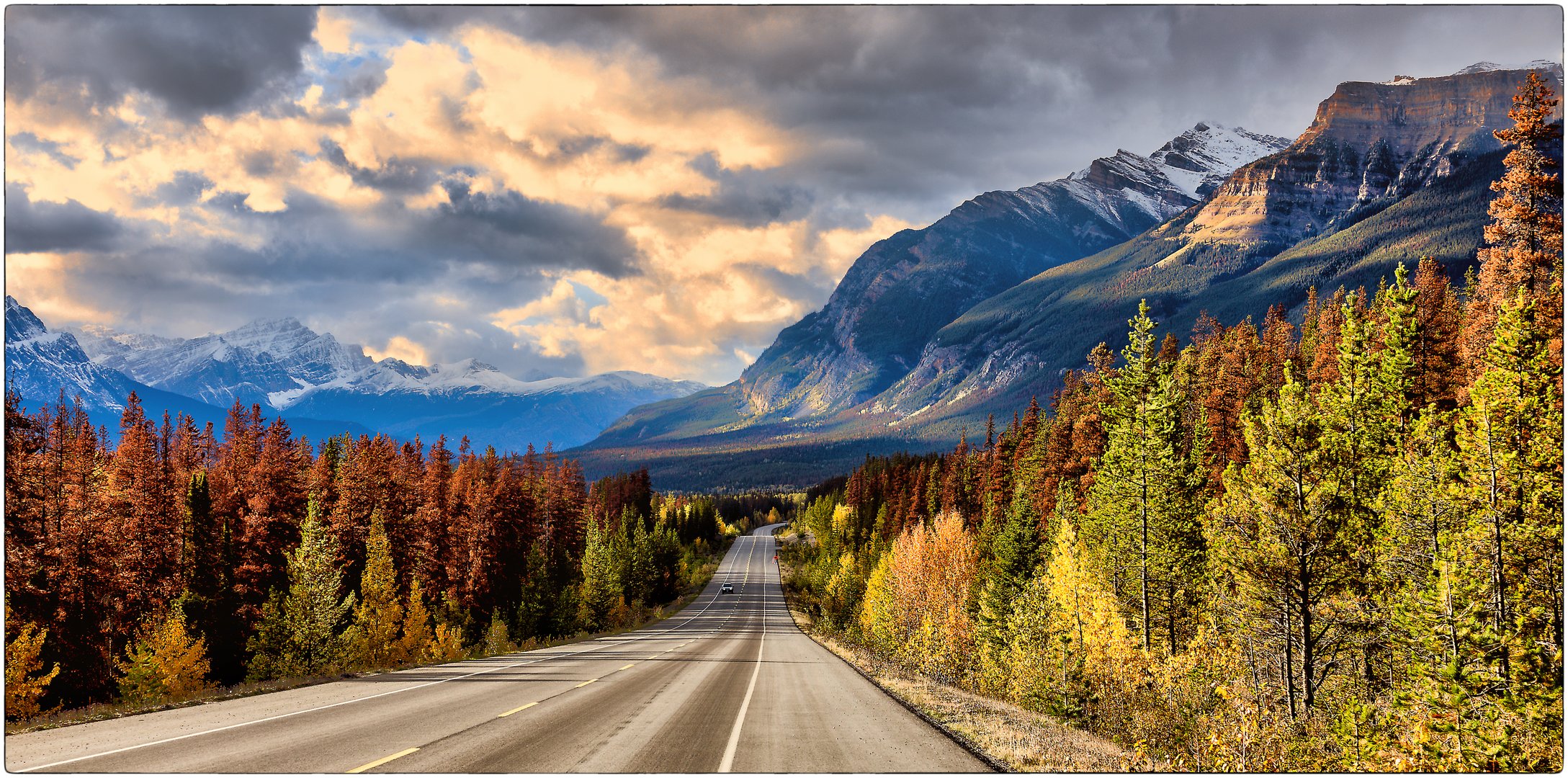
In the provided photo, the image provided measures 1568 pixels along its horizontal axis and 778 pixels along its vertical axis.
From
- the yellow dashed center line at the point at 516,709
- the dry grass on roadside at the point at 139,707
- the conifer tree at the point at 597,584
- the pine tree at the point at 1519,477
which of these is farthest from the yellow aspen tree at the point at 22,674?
the conifer tree at the point at 597,584

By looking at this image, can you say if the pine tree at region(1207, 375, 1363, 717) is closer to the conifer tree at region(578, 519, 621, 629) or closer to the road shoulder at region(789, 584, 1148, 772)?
the road shoulder at region(789, 584, 1148, 772)

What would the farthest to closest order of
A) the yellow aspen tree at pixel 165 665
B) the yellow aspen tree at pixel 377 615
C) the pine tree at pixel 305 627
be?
the yellow aspen tree at pixel 377 615, the pine tree at pixel 305 627, the yellow aspen tree at pixel 165 665

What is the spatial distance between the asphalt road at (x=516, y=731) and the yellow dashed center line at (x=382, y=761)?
0.12 feet

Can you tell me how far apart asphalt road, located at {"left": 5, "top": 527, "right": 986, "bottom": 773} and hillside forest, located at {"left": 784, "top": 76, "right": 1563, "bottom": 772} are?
8.04 m

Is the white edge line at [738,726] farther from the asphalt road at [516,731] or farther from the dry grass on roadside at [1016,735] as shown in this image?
the dry grass on roadside at [1016,735]

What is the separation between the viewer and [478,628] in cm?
5062

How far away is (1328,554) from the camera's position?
23.4 metres

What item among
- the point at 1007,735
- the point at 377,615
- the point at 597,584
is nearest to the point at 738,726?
the point at 1007,735

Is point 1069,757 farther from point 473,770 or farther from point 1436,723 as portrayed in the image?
point 473,770

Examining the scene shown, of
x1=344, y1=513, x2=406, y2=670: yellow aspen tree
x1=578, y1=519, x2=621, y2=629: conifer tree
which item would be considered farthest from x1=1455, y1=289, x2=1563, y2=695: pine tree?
x1=578, y1=519, x2=621, y2=629: conifer tree

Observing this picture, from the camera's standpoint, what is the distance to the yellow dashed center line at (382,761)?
10.9 m

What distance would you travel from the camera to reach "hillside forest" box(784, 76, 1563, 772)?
16.9 m

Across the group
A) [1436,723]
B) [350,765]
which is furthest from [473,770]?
[1436,723]

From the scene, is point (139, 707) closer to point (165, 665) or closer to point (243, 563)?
point (165, 665)
